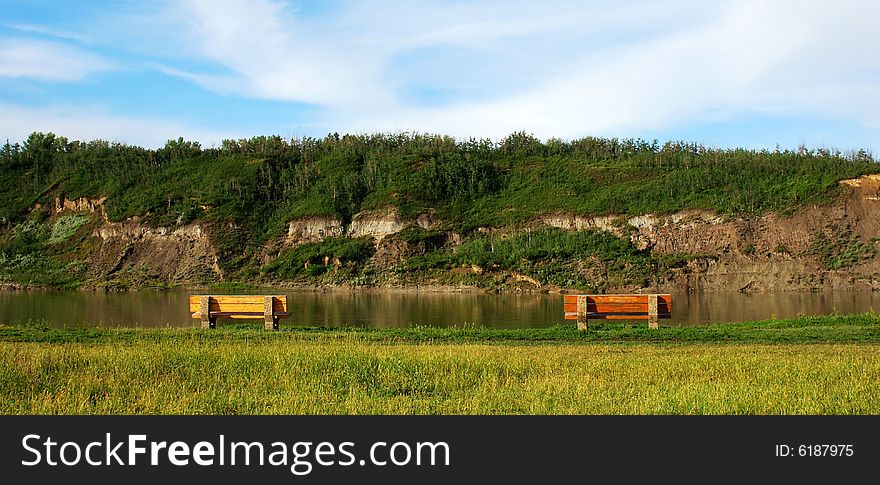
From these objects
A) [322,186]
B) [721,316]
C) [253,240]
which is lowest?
[721,316]

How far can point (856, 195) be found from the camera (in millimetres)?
63000

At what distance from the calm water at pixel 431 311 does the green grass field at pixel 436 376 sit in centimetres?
1077

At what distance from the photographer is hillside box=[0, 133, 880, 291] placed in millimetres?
59219

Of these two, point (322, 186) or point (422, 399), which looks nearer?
point (422, 399)

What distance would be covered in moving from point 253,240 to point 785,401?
224 feet

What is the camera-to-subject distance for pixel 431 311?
3675cm

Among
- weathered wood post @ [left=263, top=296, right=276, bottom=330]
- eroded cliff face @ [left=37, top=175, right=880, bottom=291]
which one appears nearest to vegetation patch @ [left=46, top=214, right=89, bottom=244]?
eroded cliff face @ [left=37, top=175, right=880, bottom=291]

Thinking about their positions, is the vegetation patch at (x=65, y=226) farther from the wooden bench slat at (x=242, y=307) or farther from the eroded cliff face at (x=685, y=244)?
the wooden bench slat at (x=242, y=307)

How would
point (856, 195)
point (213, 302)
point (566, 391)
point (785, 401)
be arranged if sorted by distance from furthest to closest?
point (856, 195), point (213, 302), point (566, 391), point (785, 401)

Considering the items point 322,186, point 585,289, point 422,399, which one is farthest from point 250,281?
point 422,399

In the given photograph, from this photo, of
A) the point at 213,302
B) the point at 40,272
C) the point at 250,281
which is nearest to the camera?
the point at 213,302

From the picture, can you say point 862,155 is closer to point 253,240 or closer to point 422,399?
point 253,240

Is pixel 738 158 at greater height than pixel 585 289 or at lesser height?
greater

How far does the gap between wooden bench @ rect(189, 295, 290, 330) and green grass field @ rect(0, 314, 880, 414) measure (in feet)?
14.3
